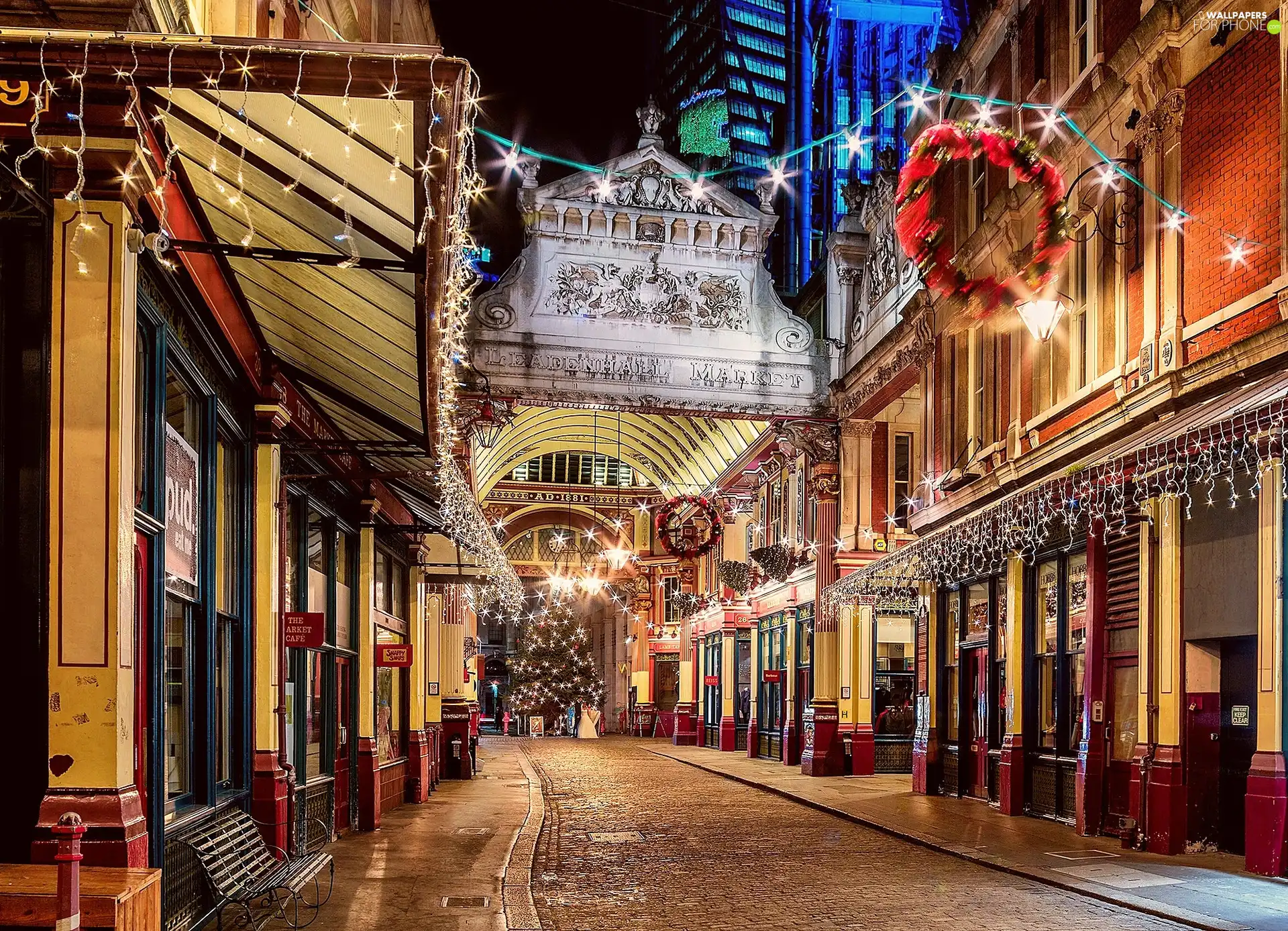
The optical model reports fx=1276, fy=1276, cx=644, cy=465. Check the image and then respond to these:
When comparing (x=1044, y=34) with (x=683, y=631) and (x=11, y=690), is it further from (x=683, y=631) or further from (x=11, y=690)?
(x=683, y=631)

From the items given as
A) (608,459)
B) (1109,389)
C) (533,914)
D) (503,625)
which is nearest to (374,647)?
(533,914)

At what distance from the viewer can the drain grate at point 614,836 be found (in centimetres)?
1620

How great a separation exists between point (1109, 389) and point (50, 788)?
1285 cm

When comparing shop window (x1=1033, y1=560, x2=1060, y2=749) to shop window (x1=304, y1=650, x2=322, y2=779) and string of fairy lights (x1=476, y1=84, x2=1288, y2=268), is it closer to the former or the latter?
string of fairy lights (x1=476, y1=84, x2=1288, y2=268)

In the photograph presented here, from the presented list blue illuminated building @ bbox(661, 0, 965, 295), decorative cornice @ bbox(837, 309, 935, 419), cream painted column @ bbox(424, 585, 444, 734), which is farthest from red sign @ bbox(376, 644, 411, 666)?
blue illuminated building @ bbox(661, 0, 965, 295)

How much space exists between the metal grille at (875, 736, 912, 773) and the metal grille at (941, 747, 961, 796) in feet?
17.4

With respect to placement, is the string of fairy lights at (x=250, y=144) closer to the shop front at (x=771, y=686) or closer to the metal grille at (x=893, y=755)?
the metal grille at (x=893, y=755)

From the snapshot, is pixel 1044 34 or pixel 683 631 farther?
pixel 683 631

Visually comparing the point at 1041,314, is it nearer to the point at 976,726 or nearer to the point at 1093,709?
the point at 1093,709

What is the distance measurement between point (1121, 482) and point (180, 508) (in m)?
9.73

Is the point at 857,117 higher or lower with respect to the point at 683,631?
higher

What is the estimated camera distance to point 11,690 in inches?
271

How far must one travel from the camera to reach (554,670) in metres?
58.1

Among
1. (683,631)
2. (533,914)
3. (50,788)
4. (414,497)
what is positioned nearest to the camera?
(50,788)
